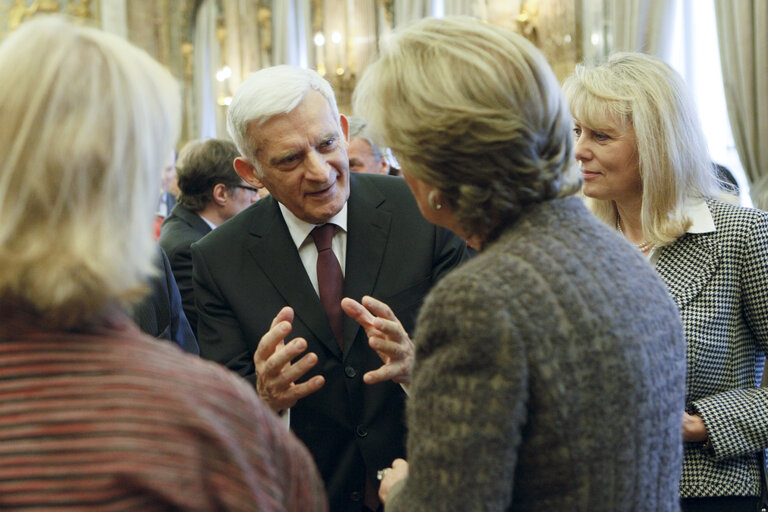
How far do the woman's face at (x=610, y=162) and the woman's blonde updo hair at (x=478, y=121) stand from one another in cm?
94

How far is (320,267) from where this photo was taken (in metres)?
2.25

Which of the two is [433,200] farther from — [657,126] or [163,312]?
[163,312]

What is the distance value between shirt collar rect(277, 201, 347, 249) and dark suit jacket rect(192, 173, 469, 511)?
0.06ft

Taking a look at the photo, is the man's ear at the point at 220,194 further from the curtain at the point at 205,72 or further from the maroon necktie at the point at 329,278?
the curtain at the point at 205,72

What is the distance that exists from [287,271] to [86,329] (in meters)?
1.23

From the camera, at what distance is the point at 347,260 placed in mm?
2225

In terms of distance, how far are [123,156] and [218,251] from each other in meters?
1.30

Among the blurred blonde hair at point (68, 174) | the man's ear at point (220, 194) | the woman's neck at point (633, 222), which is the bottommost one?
the man's ear at point (220, 194)

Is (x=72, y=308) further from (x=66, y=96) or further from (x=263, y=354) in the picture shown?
(x=263, y=354)

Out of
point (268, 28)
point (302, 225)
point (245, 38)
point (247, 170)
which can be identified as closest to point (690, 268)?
point (302, 225)

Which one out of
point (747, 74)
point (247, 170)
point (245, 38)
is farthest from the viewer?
point (245, 38)

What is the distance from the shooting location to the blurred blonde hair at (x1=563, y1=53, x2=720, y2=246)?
215 centimetres

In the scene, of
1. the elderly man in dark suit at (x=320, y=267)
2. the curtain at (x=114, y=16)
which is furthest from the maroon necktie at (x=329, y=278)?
the curtain at (x=114, y=16)

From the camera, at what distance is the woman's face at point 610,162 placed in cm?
222
